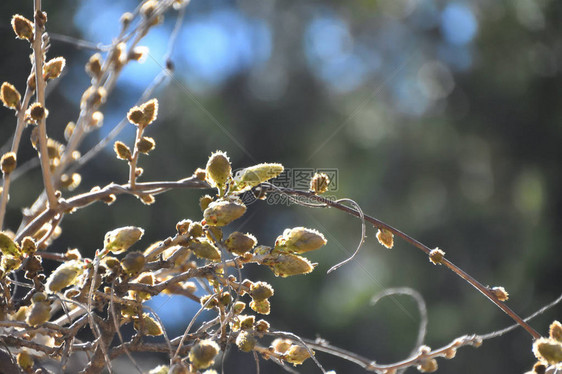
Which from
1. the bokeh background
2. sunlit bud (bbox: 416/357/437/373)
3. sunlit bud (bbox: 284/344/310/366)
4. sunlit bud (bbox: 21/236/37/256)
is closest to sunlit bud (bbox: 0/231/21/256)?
sunlit bud (bbox: 21/236/37/256)

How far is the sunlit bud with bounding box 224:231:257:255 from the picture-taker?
42 cm

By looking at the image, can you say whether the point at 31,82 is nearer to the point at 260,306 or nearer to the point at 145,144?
the point at 145,144

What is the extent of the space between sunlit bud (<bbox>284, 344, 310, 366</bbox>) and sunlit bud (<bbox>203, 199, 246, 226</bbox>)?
12cm

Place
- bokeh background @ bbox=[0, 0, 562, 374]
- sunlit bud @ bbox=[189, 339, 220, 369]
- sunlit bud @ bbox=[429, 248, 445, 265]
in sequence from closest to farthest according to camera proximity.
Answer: sunlit bud @ bbox=[189, 339, 220, 369] < sunlit bud @ bbox=[429, 248, 445, 265] < bokeh background @ bbox=[0, 0, 562, 374]

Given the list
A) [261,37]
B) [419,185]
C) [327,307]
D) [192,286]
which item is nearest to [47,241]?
[192,286]

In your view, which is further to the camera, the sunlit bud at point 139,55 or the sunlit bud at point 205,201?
the sunlit bud at point 139,55

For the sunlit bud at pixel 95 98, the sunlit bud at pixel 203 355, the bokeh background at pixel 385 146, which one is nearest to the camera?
the sunlit bud at pixel 203 355

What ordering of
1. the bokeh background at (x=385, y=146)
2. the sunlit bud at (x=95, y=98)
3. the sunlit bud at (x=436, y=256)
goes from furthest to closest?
the bokeh background at (x=385, y=146) → the sunlit bud at (x=95, y=98) → the sunlit bud at (x=436, y=256)

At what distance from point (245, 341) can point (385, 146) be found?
3.13 meters

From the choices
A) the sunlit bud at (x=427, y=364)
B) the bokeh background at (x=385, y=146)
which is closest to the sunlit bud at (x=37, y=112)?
the sunlit bud at (x=427, y=364)

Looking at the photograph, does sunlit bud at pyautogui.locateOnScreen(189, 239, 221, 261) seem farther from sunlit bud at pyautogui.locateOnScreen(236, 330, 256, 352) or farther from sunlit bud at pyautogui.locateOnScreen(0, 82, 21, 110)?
sunlit bud at pyautogui.locateOnScreen(0, 82, 21, 110)

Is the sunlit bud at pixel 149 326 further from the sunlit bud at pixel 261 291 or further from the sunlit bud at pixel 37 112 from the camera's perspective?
the sunlit bud at pixel 37 112

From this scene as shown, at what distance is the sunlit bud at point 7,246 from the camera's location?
0.41m

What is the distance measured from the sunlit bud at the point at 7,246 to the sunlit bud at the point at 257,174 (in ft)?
0.54
